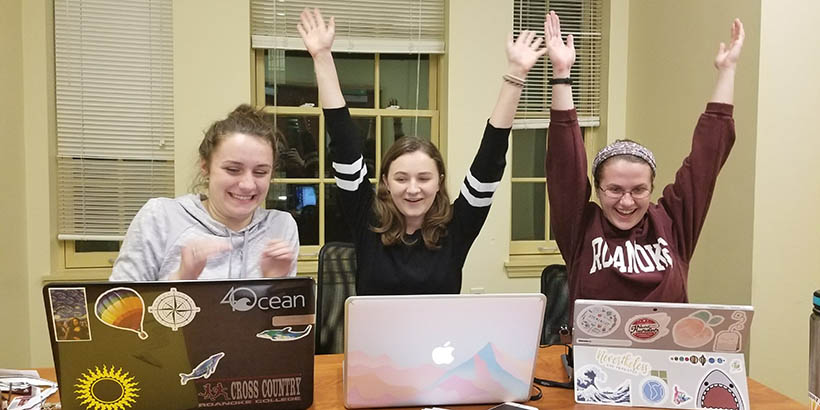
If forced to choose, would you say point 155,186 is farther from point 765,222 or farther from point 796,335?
point 796,335

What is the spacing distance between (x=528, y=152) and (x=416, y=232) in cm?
184

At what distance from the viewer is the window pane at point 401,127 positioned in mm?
3281

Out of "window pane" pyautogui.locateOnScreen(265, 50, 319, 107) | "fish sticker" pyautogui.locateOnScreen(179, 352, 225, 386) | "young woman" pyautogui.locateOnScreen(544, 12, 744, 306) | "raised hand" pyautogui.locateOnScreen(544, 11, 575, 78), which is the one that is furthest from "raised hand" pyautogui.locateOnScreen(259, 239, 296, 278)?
"window pane" pyautogui.locateOnScreen(265, 50, 319, 107)

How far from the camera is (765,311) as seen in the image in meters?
2.41

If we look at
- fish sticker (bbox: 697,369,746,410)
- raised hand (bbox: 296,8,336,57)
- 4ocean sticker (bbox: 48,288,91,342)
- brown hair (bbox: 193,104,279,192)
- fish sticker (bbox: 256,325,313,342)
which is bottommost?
fish sticker (bbox: 697,369,746,410)

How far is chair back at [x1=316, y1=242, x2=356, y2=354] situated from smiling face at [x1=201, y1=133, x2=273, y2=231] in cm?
76

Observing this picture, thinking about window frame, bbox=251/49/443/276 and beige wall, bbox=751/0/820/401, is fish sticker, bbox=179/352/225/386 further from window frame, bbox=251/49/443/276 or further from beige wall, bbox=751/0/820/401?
beige wall, bbox=751/0/820/401

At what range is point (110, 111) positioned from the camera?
9.51 ft

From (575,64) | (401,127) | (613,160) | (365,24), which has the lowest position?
(613,160)

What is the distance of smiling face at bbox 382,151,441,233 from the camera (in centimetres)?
170

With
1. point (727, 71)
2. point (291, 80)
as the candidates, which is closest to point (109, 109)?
point (291, 80)

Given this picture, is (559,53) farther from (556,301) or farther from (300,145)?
(300,145)

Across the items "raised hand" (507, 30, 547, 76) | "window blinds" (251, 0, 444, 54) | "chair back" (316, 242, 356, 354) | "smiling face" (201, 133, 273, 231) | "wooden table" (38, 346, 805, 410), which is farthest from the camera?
"window blinds" (251, 0, 444, 54)

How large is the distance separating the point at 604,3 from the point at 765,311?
186cm
